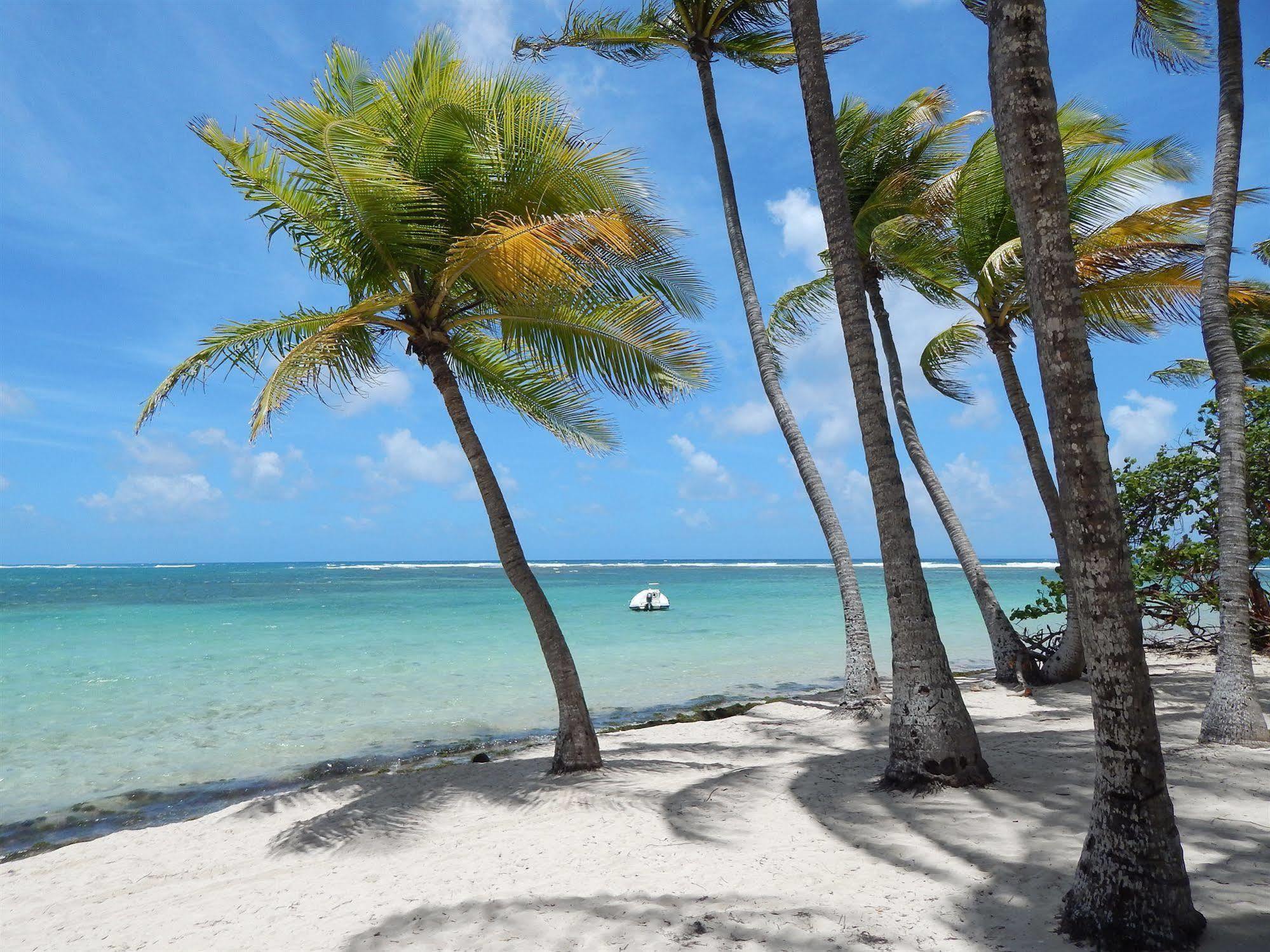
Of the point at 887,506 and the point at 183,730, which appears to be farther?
the point at 183,730

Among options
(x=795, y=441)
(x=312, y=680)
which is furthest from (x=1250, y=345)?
(x=312, y=680)

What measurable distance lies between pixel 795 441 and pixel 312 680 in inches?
415

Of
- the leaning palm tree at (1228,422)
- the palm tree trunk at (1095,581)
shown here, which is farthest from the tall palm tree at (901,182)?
the palm tree trunk at (1095,581)

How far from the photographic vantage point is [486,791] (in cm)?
649

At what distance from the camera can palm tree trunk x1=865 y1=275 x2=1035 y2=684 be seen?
389 inches

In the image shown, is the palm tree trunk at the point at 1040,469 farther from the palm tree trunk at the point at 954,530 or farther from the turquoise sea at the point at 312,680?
the turquoise sea at the point at 312,680

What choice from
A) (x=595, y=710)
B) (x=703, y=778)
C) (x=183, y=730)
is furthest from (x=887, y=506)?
(x=183, y=730)

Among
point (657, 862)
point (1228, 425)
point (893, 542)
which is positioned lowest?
point (657, 862)

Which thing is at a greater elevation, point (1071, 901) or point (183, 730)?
point (1071, 901)

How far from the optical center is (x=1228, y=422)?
6031 mm

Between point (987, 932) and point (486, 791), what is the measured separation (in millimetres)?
4315

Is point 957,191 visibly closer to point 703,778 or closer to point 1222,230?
point 1222,230

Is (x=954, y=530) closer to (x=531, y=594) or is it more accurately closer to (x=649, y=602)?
(x=531, y=594)

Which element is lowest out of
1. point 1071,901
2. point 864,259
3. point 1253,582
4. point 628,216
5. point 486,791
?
point 486,791
